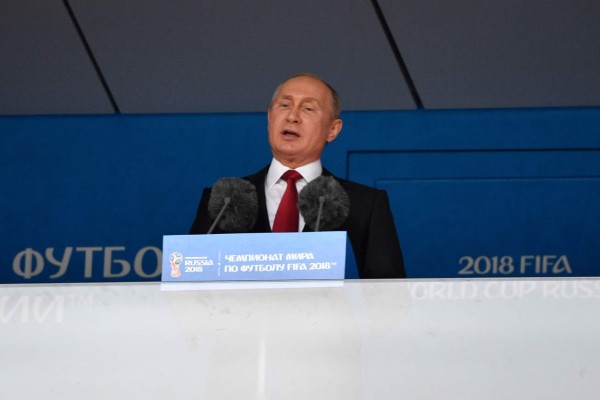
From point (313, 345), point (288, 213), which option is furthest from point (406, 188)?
point (313, 345)

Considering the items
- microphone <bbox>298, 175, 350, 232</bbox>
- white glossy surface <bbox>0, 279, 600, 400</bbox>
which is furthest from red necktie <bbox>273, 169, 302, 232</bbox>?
white glossy surface <bbox>0, 279, 600, 400</bbox>

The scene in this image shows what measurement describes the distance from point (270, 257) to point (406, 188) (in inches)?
62.4

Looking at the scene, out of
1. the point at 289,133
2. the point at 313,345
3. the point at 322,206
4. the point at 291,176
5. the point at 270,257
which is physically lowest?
the point at 313,345

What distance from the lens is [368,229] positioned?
2631mm

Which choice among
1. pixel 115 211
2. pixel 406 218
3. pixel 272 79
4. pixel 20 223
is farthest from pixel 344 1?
pixel 20 223

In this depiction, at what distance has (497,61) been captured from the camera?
11.6ft

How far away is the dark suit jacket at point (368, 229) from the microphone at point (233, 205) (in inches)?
7.9

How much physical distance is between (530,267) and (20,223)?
1.41 metres

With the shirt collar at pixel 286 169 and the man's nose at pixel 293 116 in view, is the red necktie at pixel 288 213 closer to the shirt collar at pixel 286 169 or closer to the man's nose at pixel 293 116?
the shirt collar at pixel 286 169

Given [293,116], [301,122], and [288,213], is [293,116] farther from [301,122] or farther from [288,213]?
[288,213]

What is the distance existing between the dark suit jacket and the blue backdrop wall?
32.2 inches

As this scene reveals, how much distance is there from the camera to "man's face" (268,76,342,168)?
9.00 ft

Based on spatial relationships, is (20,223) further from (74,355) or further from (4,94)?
(74,355)

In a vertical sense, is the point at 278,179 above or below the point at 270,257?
above
